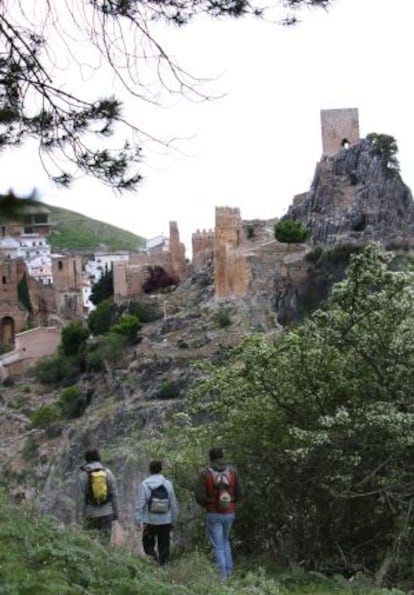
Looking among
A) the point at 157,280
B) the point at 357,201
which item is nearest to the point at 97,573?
the point at 357,201

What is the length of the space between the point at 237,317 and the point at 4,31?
52874 mm

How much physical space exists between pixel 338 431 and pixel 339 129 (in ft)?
224

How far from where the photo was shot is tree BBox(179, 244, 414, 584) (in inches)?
451

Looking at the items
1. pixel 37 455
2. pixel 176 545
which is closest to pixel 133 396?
pixel 37 455

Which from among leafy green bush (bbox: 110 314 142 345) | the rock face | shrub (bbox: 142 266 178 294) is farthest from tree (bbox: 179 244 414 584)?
shrub (bbox: 142 266 178 294)

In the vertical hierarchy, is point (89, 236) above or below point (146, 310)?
above

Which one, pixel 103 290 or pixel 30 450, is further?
pixel 103 290

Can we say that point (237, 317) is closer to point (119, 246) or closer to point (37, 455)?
point (37, 455)

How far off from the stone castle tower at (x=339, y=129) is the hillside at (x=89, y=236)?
58.4 metres

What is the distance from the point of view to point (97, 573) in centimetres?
843

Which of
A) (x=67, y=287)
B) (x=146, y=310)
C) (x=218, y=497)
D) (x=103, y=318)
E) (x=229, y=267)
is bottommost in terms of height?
(x=103, y=318)

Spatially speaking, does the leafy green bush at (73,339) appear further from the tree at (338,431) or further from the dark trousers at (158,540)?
the dark trousers at (158,540)

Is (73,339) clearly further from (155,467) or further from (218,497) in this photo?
(218,497)

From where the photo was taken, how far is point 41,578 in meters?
7.91
